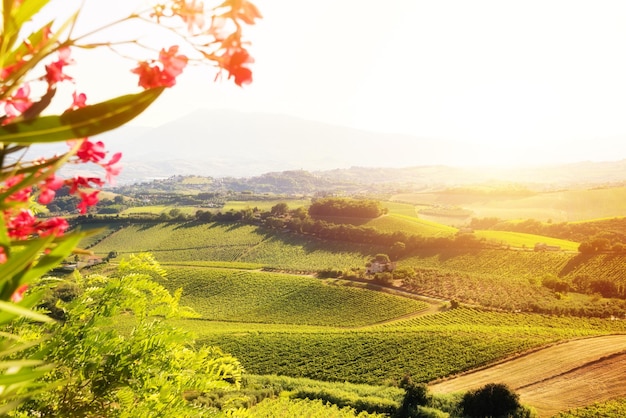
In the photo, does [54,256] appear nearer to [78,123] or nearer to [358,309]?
[78,123]

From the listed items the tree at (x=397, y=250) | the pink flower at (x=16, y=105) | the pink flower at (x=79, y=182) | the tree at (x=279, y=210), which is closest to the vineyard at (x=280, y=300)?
the tree at (x=397, y=250)

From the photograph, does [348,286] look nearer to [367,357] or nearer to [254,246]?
[367,357]

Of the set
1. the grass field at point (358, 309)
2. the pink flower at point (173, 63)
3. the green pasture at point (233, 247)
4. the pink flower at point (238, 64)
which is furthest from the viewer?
the green pasture at point (233, 247)

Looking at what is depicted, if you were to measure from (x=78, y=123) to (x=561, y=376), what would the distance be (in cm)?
3496

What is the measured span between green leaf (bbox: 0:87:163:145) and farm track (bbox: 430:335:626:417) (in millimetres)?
30359

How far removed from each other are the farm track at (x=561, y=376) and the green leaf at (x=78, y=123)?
99.6 feet

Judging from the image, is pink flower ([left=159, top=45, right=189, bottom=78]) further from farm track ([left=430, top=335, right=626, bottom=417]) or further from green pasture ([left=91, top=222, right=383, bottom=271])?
green pasture ([left=91, top=222, right=383, bottom=271])

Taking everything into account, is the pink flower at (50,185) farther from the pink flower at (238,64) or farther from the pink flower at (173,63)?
the pink flower at (238,64)

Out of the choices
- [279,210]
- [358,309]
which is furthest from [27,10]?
[279,210]

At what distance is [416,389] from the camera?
24.3 meters

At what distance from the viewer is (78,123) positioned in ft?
3.67

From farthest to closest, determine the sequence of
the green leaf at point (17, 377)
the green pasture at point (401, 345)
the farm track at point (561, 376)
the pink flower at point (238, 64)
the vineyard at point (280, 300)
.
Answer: the vineyard at point (280, 300) < the green pasture at point (401, 345) < the farm track at point (561, 376) < the pink flower at point (238, 64) < the green leaf at point (17, 377)

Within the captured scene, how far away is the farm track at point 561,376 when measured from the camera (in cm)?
2639

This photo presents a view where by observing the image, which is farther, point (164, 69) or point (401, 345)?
point (401, 345)
